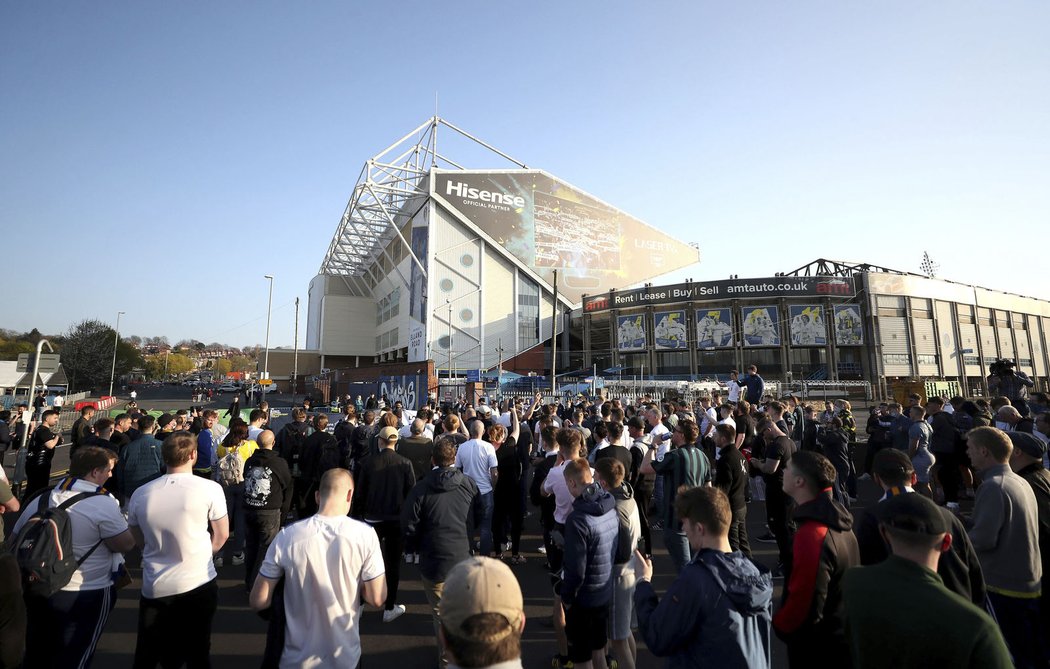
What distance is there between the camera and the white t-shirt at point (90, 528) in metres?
3.18

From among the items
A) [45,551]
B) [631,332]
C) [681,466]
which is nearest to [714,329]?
[631,332]

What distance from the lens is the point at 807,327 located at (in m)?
44.8

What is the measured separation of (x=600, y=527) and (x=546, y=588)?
3.20 metres

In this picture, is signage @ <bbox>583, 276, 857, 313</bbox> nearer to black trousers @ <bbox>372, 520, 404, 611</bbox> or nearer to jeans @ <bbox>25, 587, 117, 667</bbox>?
black trousers @ <bbox>372, 520, 404, 611</bbox>

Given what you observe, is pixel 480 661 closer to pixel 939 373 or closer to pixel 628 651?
pixel 628 651

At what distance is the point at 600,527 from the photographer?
A: 3.53m

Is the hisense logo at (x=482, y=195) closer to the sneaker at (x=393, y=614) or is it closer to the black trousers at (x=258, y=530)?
the black trousers at (x=258, y=530)

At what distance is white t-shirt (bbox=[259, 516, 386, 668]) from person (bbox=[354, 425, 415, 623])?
2.50 m

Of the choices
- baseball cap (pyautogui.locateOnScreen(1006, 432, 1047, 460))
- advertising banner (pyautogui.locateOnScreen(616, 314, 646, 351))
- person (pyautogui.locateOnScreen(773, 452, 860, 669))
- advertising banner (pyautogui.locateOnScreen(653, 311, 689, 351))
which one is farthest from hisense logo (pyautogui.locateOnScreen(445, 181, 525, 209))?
person (pyautogui.locateOnScreen(773, 452, 860, 669))

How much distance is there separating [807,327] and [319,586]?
49757 millimetres

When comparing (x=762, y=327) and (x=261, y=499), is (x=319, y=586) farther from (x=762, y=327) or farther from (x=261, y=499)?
(x=762, y=327)

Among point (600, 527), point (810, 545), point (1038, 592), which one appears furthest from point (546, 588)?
point (1038, 592)

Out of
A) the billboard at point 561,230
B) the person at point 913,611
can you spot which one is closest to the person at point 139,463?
the person at point 913,611

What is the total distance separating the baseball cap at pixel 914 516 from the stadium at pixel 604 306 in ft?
123
